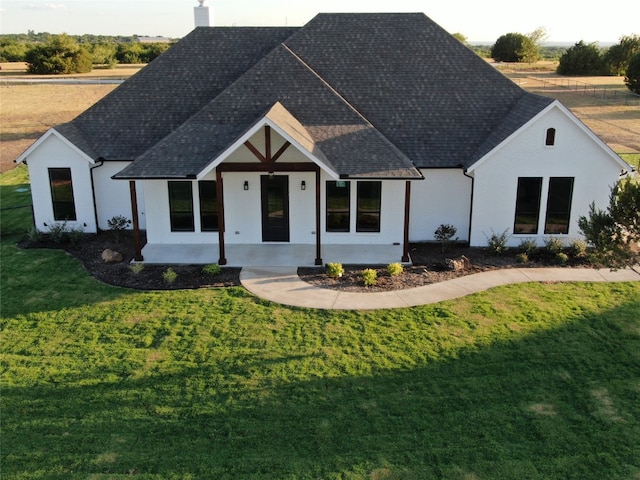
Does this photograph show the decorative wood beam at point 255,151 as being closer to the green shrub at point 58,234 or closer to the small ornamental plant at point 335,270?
the small ornamental plant at point 335,270

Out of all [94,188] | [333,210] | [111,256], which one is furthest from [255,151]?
[94,188]

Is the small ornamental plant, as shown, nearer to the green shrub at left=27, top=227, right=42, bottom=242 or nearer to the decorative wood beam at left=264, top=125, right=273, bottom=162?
the decorative wood beam at left=264, top=125, right=273, bottom=162

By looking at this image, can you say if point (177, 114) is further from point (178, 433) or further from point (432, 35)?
point (178, 433)

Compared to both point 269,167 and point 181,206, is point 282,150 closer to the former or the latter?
point 269,167

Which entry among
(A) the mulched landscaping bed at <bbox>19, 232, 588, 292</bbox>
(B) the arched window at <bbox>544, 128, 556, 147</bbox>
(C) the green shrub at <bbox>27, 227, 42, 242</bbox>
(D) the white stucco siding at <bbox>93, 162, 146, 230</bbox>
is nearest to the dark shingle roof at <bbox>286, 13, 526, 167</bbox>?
(B) the arched window at <bbox>544, 128, 556, 147</bbox>

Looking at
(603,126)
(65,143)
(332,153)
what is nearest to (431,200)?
(332,153)

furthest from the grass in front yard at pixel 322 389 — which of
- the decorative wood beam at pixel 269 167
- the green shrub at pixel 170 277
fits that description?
the decorative wood beam at pixel 269 167

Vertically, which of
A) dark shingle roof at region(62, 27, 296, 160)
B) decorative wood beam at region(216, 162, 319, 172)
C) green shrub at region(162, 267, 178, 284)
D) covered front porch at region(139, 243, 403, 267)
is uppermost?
dark shingle roof at region(62, 27, 296, 160)
